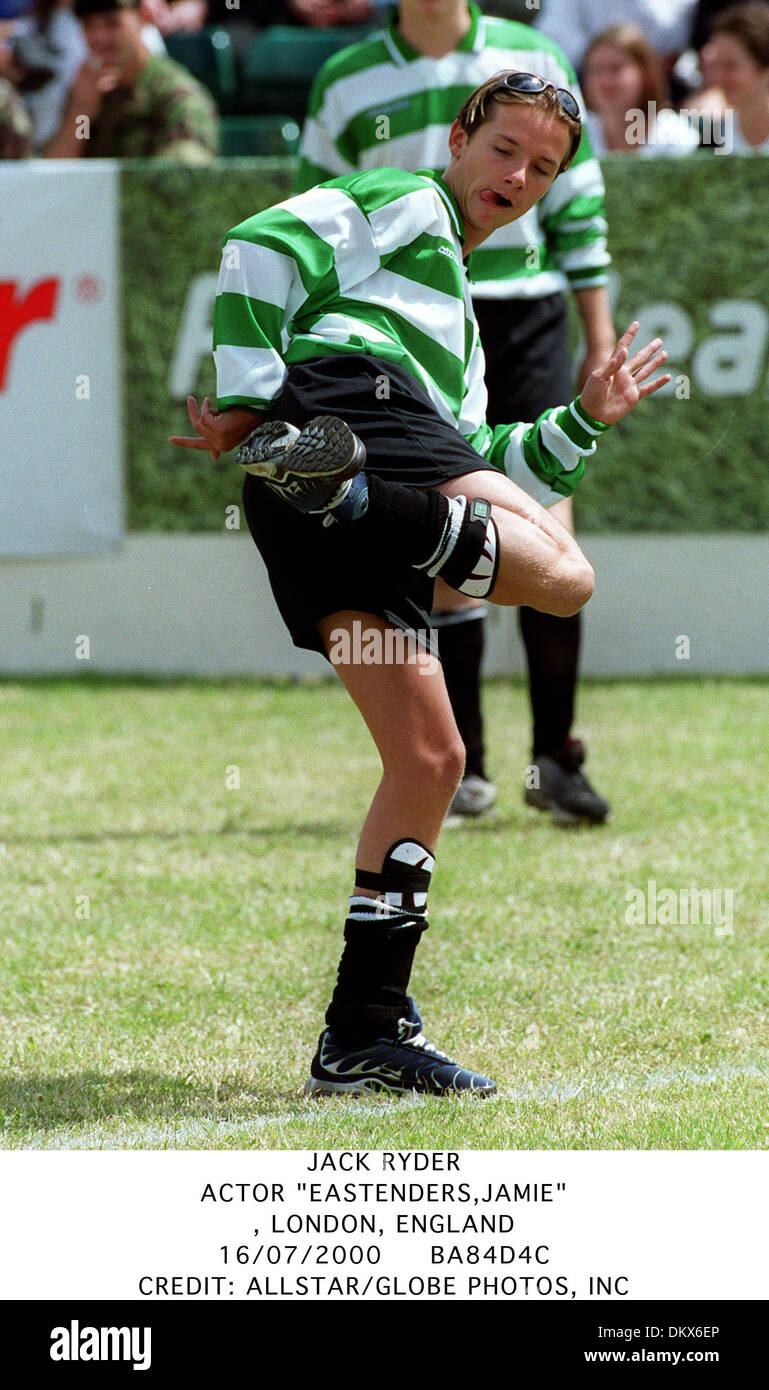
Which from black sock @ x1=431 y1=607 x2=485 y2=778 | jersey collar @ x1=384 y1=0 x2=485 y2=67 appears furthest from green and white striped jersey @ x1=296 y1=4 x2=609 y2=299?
black sock @ x1=431 y1=607 x2=485 y2=778

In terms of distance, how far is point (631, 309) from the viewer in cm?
791

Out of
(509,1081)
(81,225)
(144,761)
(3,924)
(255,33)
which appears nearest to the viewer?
A: (509,1081)

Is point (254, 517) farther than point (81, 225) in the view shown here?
No

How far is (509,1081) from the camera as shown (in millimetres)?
3240

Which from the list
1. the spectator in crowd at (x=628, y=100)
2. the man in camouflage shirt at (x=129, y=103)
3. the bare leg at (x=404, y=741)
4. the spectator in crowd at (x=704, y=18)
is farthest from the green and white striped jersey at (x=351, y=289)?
the spectator in crowd at (x=704, y=18)

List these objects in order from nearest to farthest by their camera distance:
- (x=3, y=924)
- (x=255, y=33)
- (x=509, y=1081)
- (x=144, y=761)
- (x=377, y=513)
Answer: (x=377, y=513), (x=509, y=1081), (x=3, y=924), (x=144, y=761), (x=255, y=33)

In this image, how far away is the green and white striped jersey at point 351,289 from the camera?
9.41 feet

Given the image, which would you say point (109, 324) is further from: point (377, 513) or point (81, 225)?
point (377, 513)

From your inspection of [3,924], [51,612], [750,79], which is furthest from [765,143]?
[3,924]

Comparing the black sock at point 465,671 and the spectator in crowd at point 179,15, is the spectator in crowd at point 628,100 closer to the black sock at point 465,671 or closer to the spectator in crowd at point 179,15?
the spectator in crowd at point 179,15

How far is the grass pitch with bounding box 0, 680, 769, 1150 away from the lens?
10.1 ft

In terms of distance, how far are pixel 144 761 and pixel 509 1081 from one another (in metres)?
3.27

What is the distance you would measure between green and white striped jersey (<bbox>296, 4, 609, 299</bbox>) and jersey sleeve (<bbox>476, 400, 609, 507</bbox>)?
177cm

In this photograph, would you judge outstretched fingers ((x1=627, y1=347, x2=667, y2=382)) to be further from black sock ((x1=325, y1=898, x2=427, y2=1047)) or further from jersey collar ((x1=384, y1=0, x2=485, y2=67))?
jersey collar ((x1=384, y1=0, x2=485, y2=67))
